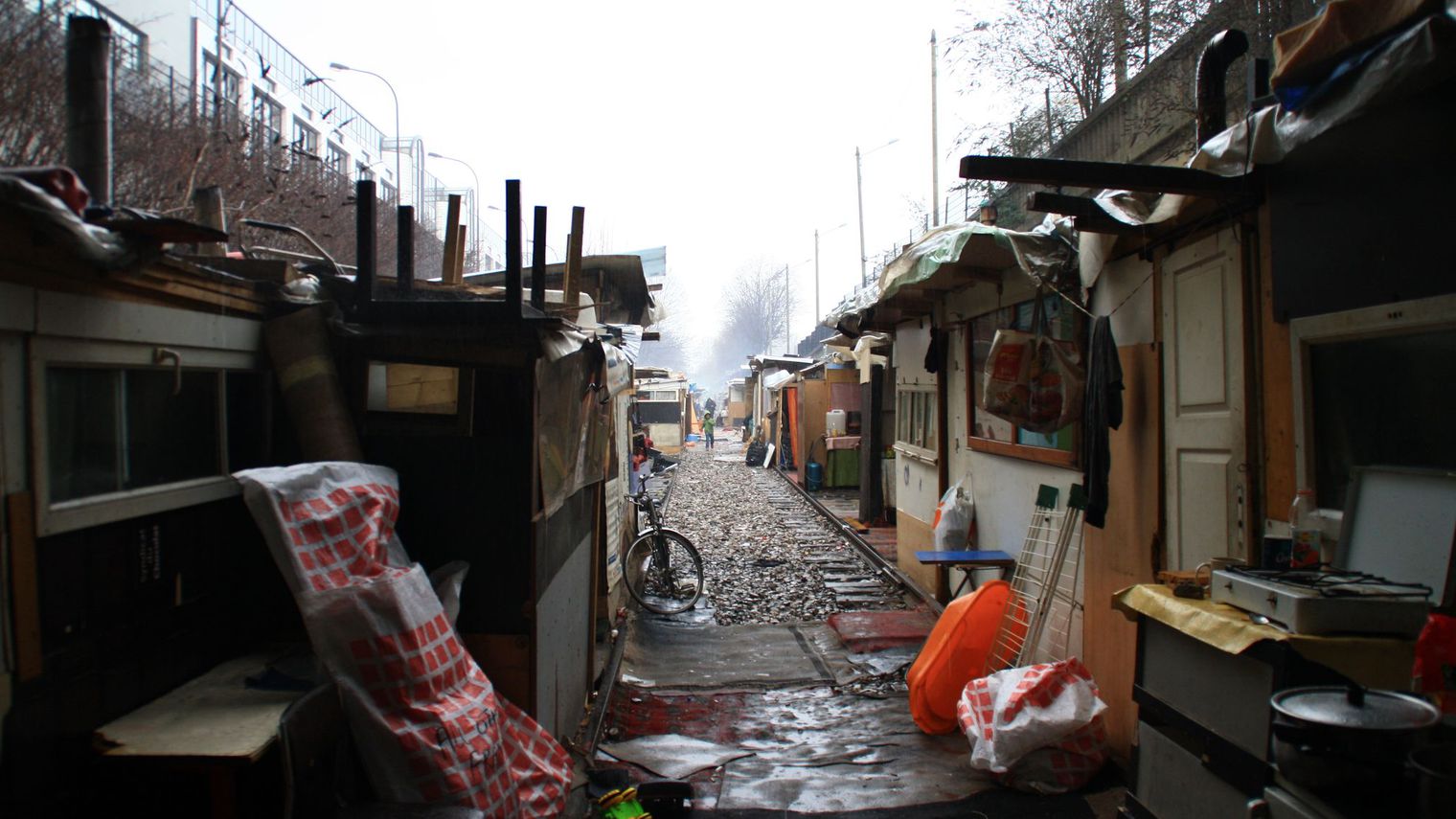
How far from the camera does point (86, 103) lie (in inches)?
136

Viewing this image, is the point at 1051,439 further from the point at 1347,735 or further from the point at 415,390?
the point at 415,390

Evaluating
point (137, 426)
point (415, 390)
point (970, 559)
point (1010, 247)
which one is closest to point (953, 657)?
point (970, 559)

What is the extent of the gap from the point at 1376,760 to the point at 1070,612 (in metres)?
4.23

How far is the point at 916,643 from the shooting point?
29.2 feet

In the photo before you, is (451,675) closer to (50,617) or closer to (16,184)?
(50,617)

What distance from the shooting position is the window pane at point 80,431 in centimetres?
290

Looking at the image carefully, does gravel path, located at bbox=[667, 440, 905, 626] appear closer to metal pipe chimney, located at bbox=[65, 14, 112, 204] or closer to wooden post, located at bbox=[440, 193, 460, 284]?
wooden post, located at bbox=[440, 193, 460, 284]

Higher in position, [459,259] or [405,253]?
[459,259]

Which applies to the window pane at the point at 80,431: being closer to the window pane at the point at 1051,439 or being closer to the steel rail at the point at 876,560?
the window pane at the point at 1051,439

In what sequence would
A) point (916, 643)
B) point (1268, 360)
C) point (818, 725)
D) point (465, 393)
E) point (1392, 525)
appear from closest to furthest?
point (1392, 525), point (1268, 360), point (465, 393), point (818, 725), point (916, 643)

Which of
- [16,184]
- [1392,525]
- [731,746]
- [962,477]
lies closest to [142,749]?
[16,184]

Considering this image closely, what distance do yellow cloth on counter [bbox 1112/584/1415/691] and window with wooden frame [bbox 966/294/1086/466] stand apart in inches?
107

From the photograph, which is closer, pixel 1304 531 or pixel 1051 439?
pixel 1304 531

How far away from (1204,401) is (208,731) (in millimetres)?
5076
